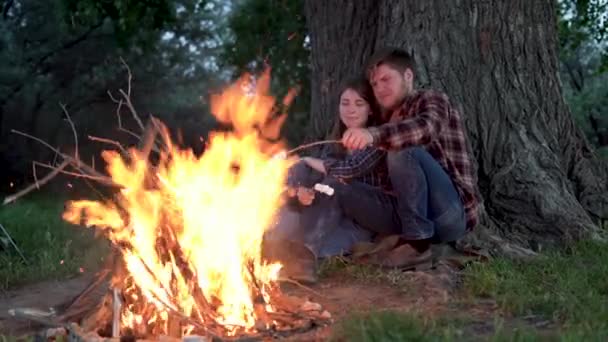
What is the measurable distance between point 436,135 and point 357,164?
63 centimetres

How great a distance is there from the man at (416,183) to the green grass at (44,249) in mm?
2238

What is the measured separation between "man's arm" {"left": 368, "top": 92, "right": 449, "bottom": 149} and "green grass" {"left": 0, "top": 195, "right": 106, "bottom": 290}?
8.94 ft

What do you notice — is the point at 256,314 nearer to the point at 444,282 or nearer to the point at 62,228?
the point at 444,282

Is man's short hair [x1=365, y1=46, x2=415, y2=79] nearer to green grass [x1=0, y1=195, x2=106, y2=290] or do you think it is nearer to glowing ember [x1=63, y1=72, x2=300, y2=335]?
glowing ember [x1=63, y1=72, x2=300, y2=335]

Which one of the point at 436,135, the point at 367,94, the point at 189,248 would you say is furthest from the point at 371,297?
the point at 367,94

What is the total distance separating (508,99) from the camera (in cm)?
674

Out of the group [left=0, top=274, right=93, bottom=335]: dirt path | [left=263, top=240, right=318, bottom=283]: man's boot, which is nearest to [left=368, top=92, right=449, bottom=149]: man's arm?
[left=263, top=240, right=318, bottom=283]: man's boot

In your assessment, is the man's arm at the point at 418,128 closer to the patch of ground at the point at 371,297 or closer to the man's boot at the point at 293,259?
the patch of ground at the point at 371,297

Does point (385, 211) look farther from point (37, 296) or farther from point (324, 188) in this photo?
point (37, 296)

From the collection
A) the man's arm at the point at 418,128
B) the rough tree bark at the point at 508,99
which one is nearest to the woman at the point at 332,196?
the man's arm at the point at 418,128

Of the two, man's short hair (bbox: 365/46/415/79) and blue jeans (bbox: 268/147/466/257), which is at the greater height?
man's short hair (bbox: 365/46/415/79)

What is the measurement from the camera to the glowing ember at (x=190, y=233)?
4.32 metres

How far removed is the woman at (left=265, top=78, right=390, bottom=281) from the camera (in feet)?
18.7

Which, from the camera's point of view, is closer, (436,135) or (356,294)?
(356,294)
